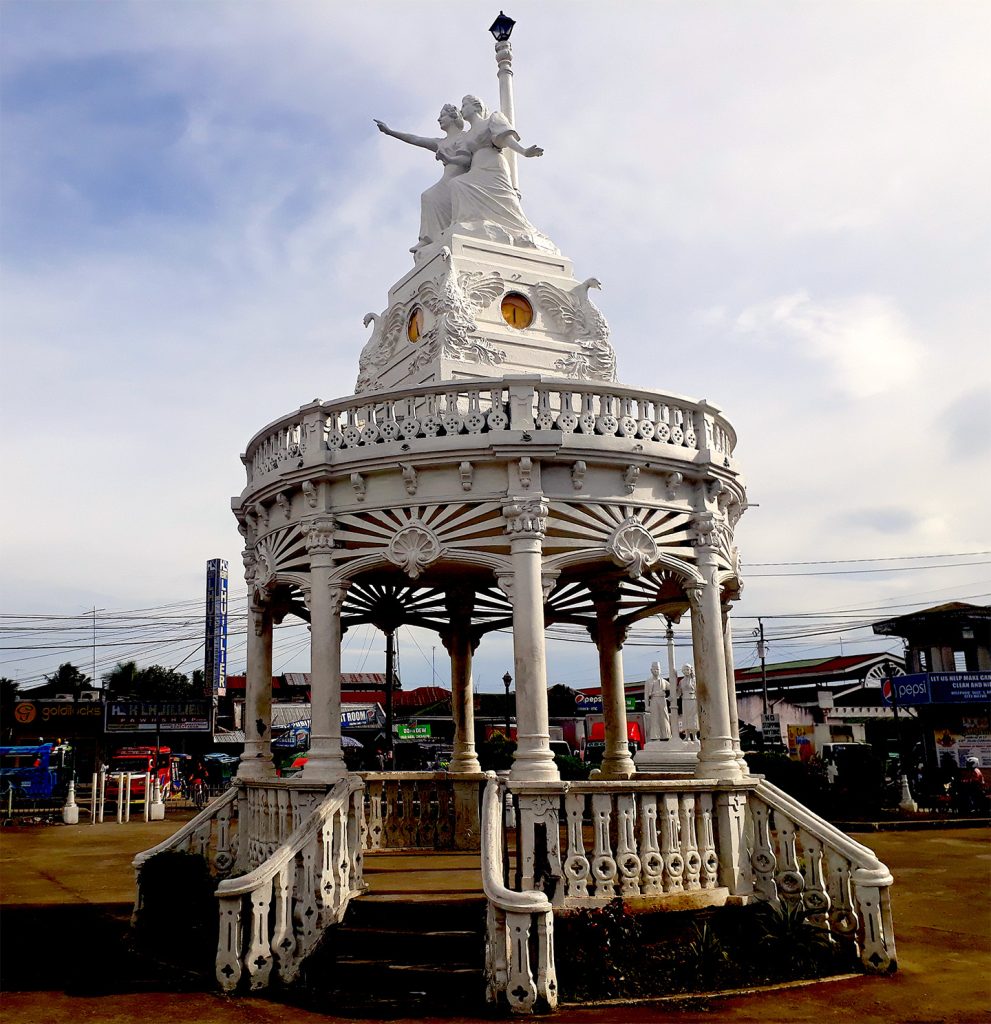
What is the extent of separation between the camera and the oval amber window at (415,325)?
17.5 m

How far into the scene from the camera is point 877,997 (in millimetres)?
9531

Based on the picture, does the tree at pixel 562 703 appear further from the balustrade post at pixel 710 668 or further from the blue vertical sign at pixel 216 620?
the balustrade post at pixel 710 668

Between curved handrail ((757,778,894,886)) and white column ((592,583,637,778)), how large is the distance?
4659 millimetres

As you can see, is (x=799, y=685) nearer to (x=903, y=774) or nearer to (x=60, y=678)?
(x=903, y=774)

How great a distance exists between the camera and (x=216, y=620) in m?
57.0

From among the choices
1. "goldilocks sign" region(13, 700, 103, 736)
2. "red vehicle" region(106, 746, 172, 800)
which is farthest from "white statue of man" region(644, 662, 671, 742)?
"goldilocks sign" region(13, 700, 103, 736)

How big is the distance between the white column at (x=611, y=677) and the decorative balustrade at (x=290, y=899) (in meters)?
6.24

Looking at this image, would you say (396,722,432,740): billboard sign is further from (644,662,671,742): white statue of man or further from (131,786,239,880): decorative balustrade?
(131,786,239,880): decorative balustrade

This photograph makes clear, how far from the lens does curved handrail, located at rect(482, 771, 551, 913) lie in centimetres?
928

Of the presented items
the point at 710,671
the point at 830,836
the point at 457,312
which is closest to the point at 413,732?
the point at 457,312

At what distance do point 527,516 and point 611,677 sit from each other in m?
6.06

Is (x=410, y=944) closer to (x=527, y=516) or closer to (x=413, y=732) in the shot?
(x=527, y=516)

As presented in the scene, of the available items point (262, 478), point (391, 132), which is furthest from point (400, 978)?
point (391, 132)

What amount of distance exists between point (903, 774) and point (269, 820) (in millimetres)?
28426
